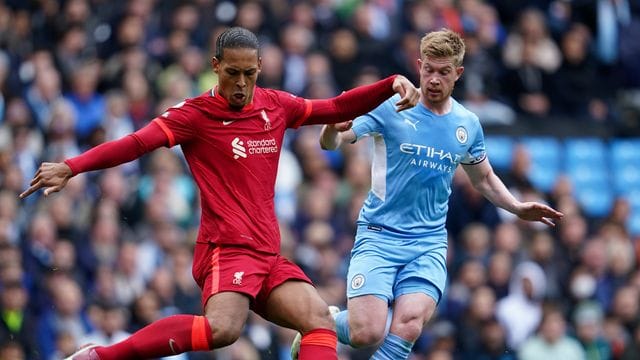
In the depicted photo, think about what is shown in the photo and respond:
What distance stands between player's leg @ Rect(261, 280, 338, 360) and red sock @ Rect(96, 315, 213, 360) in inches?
21.3

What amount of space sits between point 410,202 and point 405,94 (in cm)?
127

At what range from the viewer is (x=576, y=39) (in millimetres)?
21750

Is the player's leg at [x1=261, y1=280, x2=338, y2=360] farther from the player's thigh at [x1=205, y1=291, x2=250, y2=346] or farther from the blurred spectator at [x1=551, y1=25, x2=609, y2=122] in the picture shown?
the blurred spectator at [x1=551, y1=25, x2=609, y2=122]

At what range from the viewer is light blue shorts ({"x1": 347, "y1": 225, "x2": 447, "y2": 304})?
11.2 meters

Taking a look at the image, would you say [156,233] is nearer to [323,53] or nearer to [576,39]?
[323,53]

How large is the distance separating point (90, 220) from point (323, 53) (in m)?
4.81

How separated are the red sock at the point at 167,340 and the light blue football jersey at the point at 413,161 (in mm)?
1917

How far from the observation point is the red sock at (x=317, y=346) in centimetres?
1026

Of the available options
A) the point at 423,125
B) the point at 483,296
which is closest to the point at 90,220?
the point at 483,296

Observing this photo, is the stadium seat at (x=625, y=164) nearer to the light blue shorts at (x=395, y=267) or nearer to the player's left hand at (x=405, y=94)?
the light blue shorts at (x=395, y=267)

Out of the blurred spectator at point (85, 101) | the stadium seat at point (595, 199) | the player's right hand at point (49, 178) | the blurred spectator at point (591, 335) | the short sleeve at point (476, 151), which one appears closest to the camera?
the player's right hand at point (49, 178)

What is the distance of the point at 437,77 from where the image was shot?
11.1 m

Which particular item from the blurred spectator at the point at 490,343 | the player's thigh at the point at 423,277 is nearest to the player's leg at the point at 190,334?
the player's thigh at the point at 423,277

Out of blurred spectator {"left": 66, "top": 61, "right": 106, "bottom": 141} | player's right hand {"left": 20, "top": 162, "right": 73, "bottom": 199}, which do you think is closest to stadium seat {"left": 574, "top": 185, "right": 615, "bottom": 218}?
blurred spectator {"left": 66, "top": 61, "right": 106, "bottom": 141}
